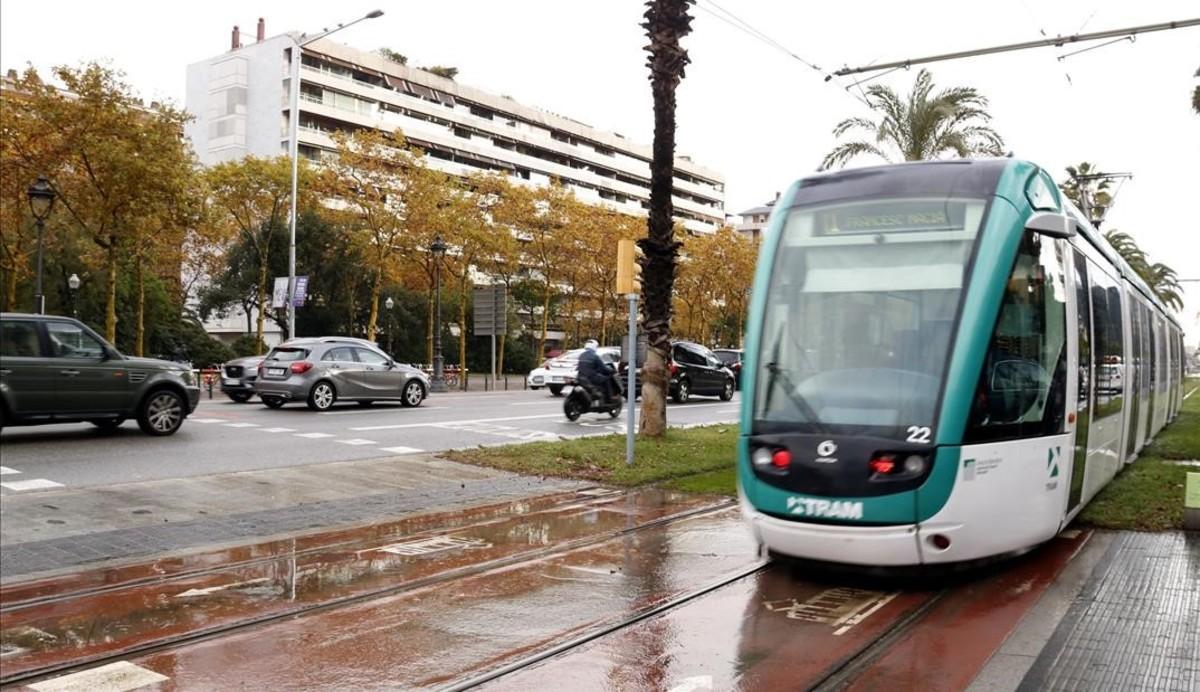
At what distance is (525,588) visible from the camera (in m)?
6.71

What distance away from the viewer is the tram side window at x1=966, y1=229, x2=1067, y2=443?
619cm

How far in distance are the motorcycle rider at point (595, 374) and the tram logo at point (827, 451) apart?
46.1 ft

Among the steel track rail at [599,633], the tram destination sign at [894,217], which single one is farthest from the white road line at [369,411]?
the tram destination sign at [894,217]

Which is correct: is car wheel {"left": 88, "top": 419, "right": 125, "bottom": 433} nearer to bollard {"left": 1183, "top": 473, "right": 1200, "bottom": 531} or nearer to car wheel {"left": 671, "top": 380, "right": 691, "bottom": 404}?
bollard {"left": 1183, "top": 473, "right": 1200, "bottom": 531}

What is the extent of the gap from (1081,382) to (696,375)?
21.3 meters

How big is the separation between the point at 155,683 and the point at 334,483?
6357mm

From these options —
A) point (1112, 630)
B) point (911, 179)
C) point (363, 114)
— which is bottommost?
point (1112, 630)

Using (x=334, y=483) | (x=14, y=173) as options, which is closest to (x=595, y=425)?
(x=334, y=483)

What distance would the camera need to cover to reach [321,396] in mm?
20406

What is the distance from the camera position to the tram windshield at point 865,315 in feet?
20.3

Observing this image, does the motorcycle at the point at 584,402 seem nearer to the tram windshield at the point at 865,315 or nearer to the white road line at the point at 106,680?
the tram windshield at the point at 865,315

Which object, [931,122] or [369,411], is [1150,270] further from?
[369,411]

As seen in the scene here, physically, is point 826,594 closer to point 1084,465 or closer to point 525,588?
point 525,588

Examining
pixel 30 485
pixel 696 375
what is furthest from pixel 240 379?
pixel 30 485
